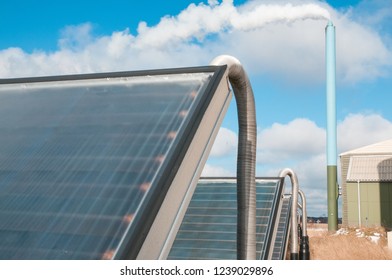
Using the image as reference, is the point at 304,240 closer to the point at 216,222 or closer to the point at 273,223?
the point at 273,223

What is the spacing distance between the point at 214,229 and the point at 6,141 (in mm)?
4370

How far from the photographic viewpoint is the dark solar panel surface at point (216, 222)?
6.52 meters

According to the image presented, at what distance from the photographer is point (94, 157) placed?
2.87 metres

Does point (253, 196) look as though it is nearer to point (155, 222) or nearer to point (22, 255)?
point (155, 222)

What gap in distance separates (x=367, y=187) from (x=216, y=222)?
29319mm

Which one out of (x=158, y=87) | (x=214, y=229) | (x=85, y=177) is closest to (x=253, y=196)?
(x=158, y=87)

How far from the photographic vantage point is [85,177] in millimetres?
2713

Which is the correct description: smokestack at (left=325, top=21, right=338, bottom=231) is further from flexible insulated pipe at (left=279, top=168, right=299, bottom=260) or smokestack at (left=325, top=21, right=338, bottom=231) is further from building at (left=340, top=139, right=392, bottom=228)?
flexible insulated pipe at (left=279, top=168, right=299, bottom=260)

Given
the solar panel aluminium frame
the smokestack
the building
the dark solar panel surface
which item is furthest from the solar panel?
the building

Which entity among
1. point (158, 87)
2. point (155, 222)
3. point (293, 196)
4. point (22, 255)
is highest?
point (293, 196)

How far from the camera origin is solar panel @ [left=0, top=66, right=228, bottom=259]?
2.35m

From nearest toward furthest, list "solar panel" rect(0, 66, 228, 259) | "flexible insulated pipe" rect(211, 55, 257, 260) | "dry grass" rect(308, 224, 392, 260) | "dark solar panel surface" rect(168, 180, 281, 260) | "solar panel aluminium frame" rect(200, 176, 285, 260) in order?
1. "solar panel" rect(0, 66, 228, 259)
2. "flexible insulated pipe" rect(211, 55, 257, 260)
3. "dark solar panel surface" rect(168, 180, 281, 260)
4. "solar panel aluminium frame" rect(200, 176, 285, 260)
5. "dry grass" rect(308, 224, 392, 260)

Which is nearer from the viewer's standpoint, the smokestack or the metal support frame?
the metal support frame

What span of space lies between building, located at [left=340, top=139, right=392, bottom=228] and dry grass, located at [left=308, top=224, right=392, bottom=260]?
6.52 feet
